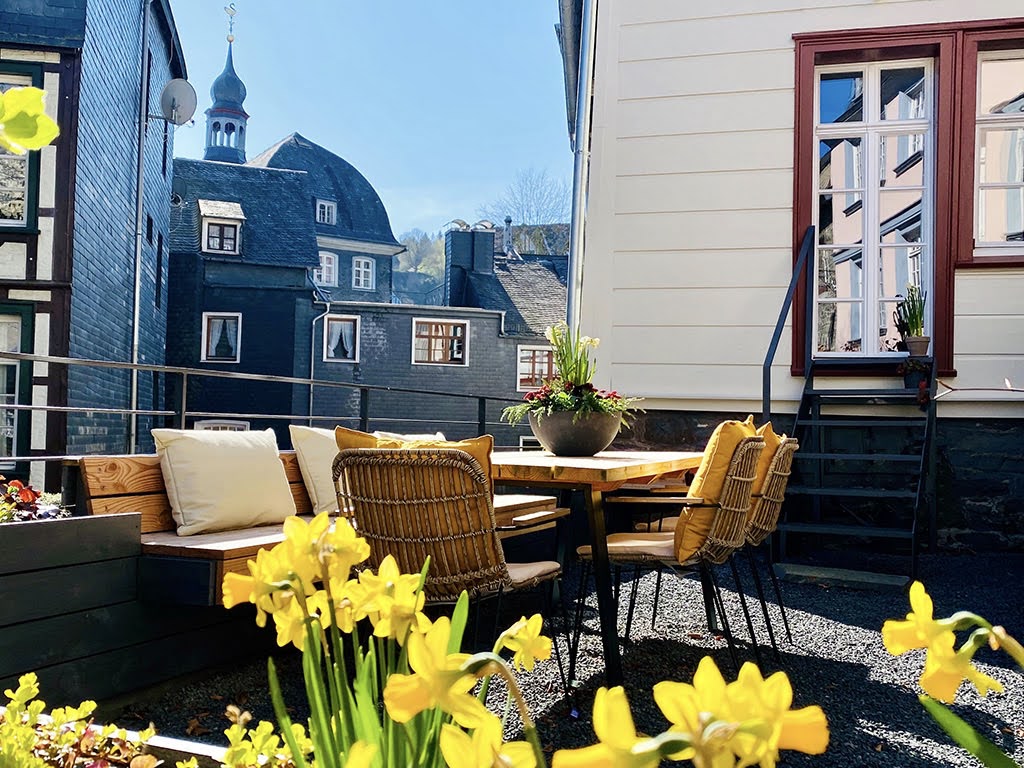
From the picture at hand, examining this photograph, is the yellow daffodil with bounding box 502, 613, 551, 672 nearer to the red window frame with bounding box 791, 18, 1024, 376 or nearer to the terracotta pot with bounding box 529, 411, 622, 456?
the terracotta pot with bounding box 529, 411, 622, 456

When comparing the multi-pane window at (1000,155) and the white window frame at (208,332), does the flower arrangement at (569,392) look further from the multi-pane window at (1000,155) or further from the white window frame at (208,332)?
the white window frame at (208,332)

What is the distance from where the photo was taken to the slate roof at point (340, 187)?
3450cm

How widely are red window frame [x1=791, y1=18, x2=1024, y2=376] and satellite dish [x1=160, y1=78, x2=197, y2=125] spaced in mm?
9528

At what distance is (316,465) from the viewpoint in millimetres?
3902

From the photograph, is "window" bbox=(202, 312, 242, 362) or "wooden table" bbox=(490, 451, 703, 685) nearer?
"wooden table" bbox=(490, 451, 703, 685)

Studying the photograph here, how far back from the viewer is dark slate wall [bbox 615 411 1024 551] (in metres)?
5.20

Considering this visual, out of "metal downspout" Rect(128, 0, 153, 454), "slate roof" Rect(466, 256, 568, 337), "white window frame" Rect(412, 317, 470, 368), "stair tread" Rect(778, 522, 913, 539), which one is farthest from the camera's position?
"slate roof" Rect(466, 256, 568, 337)

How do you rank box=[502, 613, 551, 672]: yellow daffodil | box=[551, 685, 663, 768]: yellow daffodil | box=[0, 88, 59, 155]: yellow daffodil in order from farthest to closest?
box=[502, 613, 551, 672]: yellow daffodil
box=[0, 88, 59, 155]: yellow daffodil
box=[551, 685, 663, 768]: yellow daffodil

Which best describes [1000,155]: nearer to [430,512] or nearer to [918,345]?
[918,345]

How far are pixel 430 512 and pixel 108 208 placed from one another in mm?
10808

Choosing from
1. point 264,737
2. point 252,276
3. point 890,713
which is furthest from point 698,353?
point 252,276

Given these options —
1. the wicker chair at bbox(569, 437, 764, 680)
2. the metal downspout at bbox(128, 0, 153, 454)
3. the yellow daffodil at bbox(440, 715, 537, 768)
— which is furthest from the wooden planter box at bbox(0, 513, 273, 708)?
the metal downspout at bbox(128, 0, 153, 454)

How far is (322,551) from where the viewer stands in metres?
0.81

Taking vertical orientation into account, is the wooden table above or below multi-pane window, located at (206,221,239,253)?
below
